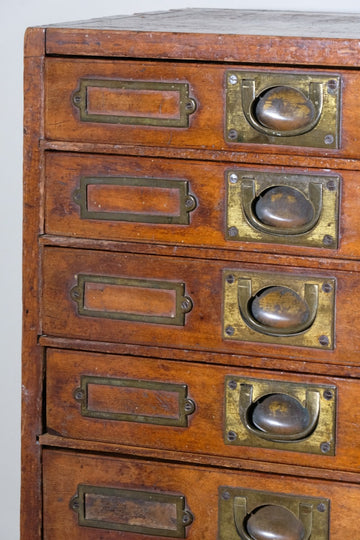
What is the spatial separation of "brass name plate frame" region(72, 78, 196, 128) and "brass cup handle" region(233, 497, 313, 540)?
25.6 inches

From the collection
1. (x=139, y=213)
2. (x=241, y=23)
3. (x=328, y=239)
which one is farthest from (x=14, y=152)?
(x=328, y=239)

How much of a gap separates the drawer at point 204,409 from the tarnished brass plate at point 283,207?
22 cm

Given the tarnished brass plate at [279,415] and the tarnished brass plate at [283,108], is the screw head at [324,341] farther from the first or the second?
the tarnished brass plate at [283,108]

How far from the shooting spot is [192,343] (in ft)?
6.79

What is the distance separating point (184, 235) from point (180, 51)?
0.30 m

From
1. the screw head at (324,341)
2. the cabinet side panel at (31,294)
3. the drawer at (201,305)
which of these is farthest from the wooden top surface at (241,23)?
the screw head at (324,341)

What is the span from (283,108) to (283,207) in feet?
0.53

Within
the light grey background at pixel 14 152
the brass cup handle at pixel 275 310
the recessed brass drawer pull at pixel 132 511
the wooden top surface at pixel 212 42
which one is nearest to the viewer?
the wooden top surface at pixel 212 42

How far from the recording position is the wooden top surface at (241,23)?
204cm

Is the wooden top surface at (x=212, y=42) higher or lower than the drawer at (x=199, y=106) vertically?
higher

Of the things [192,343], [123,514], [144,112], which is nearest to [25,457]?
[123,514]

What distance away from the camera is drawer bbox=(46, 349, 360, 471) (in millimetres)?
2031

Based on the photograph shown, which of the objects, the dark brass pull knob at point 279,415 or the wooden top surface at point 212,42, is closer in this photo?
the wooden top surface at point 212,42

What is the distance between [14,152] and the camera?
299cm
